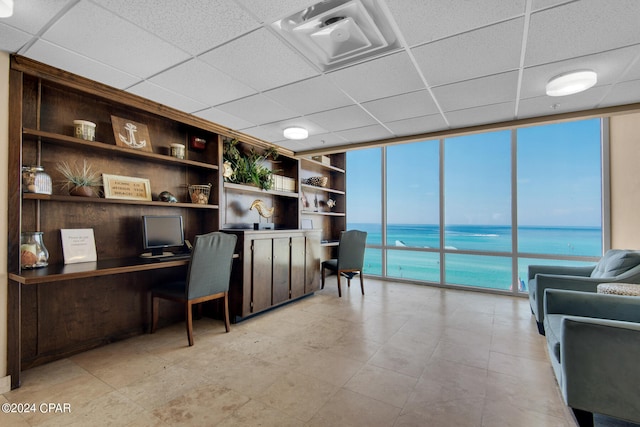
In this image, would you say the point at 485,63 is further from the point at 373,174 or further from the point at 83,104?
the point at 373,174

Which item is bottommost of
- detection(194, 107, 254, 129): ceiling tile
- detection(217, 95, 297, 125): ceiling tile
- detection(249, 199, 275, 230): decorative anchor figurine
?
detection(249, 199, 275, 230): decorative anchor figurine

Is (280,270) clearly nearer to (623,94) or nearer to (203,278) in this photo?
(203,278)

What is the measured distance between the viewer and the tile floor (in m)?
1.75

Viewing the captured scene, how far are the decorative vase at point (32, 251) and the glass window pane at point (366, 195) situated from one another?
5027 millimetres

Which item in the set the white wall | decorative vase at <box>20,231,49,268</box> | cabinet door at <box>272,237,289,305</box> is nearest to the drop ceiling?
the white wall

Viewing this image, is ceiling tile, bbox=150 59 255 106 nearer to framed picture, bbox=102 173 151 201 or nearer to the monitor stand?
framed picture, bbox=102 173 151 201

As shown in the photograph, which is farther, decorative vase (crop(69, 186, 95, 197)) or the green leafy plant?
the green leafy plant

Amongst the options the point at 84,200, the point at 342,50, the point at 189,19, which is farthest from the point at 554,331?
the point at 84,200

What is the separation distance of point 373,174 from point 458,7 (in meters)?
4.80

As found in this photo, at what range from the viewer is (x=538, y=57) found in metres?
2.05

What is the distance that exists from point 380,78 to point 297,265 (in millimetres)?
2861

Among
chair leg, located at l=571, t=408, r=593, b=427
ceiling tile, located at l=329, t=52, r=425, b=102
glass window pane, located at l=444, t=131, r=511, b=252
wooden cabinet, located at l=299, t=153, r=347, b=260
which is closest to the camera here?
chair leg, located at l=571, t=408, r=593, b=427

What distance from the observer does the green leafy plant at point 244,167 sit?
3.90m

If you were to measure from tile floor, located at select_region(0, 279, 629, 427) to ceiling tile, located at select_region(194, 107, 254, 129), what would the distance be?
2.53m
